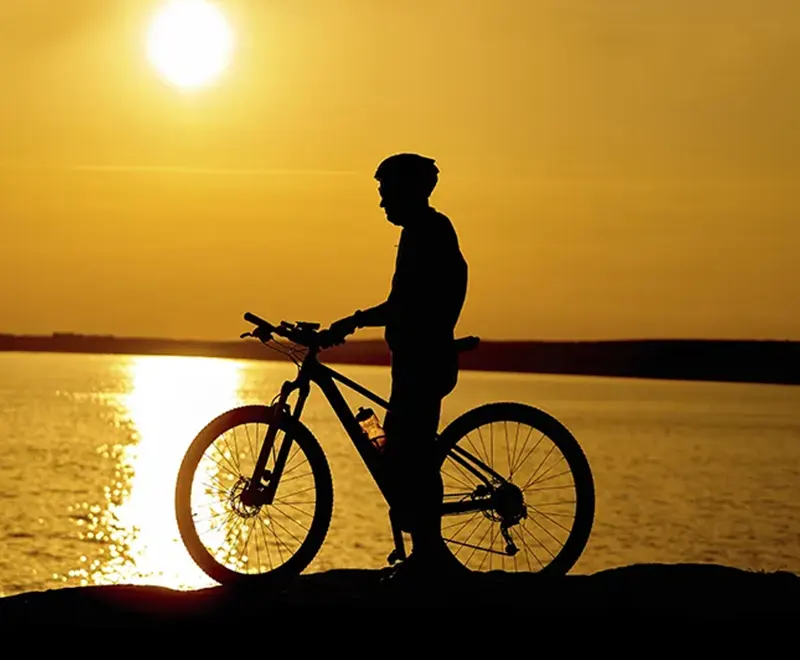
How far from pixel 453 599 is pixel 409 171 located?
2518 millimetres

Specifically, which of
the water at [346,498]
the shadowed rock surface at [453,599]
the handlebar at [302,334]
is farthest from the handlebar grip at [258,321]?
the water at [346,498]

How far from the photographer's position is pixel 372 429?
9.61 m

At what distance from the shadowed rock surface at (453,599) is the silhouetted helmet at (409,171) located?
2.29 meters

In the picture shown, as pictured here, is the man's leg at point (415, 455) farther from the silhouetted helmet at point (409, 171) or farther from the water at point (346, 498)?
the water at point (346, 498)

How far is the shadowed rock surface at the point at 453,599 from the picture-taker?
8.00m

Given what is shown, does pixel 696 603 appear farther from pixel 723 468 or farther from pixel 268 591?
pixel 723 468

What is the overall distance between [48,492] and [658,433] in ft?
198

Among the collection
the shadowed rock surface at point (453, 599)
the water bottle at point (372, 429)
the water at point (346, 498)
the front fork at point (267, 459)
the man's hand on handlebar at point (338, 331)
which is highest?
the water at point (346, 498)

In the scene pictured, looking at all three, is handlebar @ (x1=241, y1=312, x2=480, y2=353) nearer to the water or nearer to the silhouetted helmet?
the silhouetted helmet

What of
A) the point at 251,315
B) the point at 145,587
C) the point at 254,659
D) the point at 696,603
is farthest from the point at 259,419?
the point at 696,603

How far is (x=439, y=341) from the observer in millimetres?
9289

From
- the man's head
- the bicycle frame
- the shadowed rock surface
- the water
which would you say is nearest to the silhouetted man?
the man's head

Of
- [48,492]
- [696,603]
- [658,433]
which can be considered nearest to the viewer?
[696,603]

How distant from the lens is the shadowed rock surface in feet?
26.2
